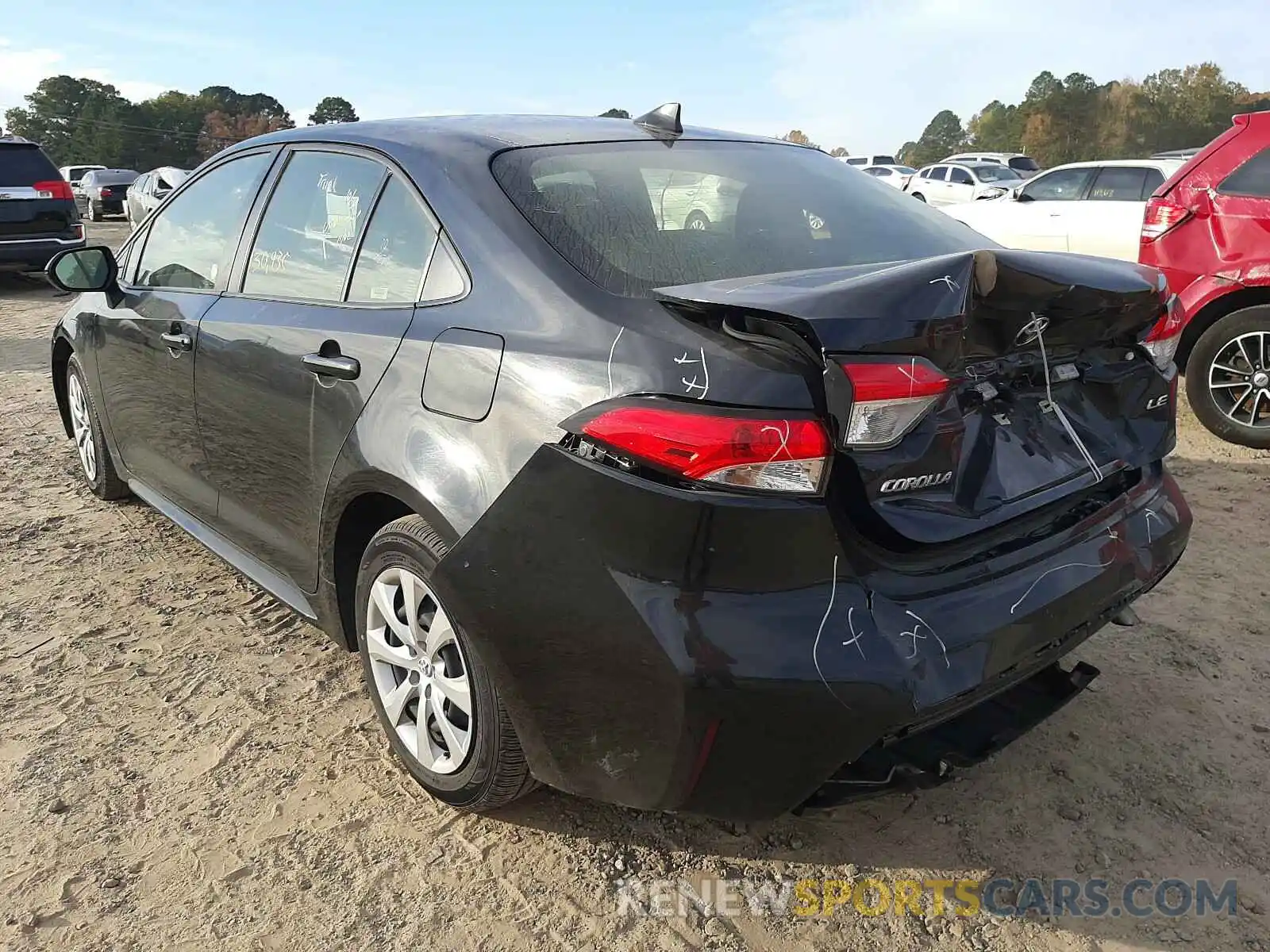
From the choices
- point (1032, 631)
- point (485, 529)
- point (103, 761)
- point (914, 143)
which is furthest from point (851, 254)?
point (914, 143)

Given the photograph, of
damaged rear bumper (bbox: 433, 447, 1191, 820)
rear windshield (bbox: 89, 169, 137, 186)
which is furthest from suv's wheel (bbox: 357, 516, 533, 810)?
rear windshield (bbox: 89, 169, 137, 186)

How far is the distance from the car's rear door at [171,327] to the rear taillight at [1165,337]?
104 inches

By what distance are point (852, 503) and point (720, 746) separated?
505 millimetres

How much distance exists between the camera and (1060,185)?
34.9 ft

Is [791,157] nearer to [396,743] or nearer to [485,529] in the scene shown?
[485,529]

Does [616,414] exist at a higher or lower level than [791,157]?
lower

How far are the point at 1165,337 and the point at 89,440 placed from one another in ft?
14.4

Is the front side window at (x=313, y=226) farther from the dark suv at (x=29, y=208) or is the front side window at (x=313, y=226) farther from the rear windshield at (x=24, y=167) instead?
the rear windshield at (x=24, y=167)

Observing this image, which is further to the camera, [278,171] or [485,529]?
[278,171]

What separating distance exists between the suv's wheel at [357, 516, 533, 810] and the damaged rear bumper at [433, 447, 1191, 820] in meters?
0.11

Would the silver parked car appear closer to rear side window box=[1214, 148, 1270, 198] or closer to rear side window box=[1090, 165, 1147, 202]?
rear side window box=[1090, 165, 1147, 202]

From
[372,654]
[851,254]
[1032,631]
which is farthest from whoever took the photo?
[372,654]

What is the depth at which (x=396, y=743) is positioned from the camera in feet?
8.02

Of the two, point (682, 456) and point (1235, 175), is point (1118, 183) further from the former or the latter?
point (682, 456)
